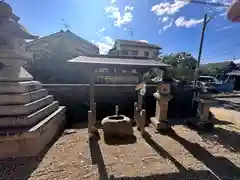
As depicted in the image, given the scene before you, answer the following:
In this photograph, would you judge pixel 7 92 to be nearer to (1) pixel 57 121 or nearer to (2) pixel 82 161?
(1) pixel 57 121

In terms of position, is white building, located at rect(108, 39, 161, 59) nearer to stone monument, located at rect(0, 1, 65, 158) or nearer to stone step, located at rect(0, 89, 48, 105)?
stone monument, located at rect(0, 1, 65, 158)

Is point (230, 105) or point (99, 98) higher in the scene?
point (99, 98)

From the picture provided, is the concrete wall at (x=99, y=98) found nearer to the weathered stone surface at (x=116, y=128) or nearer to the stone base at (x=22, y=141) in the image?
the weathered stone surface at (x=116, y=128)

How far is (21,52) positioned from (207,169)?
17.2 ft

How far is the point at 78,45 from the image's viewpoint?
15.5m

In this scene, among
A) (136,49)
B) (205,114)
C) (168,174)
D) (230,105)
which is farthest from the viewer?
(136,49)

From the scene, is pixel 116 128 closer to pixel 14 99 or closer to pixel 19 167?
pixel 19 167

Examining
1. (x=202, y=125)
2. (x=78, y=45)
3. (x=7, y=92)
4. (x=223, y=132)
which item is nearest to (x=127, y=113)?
(x=202, y=125)

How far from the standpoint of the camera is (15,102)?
368 centimetres

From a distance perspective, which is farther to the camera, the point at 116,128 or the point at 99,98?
the point at 99,98

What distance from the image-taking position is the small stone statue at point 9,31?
3436mm

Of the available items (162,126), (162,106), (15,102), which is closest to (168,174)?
(162,126)

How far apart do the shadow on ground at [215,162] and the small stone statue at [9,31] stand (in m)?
5.28

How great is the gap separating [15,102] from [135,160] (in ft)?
10.6
